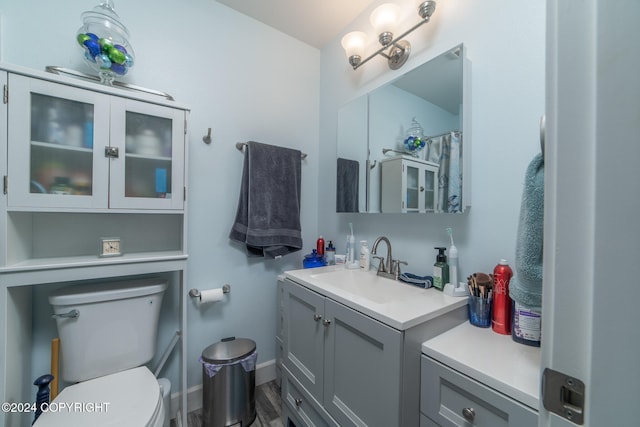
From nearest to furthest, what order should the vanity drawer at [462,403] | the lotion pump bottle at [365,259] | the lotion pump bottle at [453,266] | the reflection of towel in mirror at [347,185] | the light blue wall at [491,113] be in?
the vanity drawer at [462,403], the light blue wall at [491,113], the lotion pump bottle at [453,266], the lotion pump bottle at [365,259], the reflection of towel in mirror at [347,185]

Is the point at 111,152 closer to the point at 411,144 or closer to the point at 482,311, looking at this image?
the point at 411,144

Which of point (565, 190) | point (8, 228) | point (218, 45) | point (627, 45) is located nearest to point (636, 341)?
point (565, 190)

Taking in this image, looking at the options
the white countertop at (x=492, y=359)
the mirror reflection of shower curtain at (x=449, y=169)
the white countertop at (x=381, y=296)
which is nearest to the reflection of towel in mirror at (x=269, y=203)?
the white countertop at (x=381, y=296)

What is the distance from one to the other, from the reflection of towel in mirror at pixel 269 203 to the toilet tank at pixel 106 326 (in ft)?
1.79

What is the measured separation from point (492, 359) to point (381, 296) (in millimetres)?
529

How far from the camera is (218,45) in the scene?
1538mm

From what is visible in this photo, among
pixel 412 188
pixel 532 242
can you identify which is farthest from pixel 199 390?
pixel 532 242

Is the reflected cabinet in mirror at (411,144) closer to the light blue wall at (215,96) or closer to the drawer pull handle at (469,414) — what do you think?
the light blue wall at (215,96)

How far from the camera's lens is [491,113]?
3.24 feet

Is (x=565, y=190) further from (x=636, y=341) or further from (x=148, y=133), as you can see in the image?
(x=148, y=133)

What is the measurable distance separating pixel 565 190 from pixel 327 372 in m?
1.04

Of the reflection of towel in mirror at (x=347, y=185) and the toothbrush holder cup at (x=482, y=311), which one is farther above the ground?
the reflection of towel in mirror at (x=347, y=185)

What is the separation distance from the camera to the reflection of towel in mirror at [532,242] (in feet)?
1.91

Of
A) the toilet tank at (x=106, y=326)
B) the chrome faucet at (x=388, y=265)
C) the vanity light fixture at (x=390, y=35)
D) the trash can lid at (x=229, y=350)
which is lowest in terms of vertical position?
the trash can lid at (x=229, y=350)
